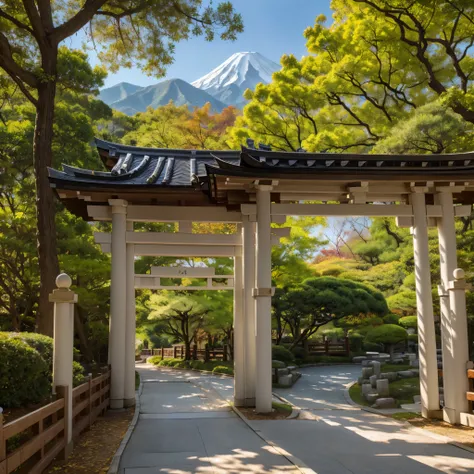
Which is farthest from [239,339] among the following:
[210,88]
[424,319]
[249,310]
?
[210,88]

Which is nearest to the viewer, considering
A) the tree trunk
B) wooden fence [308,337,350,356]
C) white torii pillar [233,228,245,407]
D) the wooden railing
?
the wooden railing

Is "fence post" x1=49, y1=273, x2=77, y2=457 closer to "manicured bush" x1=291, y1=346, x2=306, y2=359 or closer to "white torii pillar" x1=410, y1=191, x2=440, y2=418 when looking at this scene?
"white torii pillar" x1=410, y1=191, x2=440, y2=418

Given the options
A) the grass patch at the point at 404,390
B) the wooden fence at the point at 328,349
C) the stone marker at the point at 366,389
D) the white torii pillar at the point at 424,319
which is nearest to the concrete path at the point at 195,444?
the white torii pillar at the point at 424,319

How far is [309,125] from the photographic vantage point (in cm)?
2245

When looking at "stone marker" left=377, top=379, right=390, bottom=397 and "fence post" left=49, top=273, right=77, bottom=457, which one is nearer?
"fence post" left=49, top=273, right=77, bottom=457

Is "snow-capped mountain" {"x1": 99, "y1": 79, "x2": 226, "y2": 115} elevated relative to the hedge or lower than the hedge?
elevated

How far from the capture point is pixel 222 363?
24.0 m

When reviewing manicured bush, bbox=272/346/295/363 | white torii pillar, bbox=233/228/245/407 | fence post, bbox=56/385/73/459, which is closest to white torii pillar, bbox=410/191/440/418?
white torii pillar, bbox=233/228/245/407

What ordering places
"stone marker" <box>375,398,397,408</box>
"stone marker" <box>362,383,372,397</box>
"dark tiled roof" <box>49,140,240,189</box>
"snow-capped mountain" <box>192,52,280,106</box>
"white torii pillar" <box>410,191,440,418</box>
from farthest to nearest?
"snow-capped mountain" <box>192,52,280,106</box>
"stone marker" <box>362,383,372,397</box>
"stone marker" <box>375,398,397,408</box>
"dark tiled roof" <box>49,140,240,189</box>
"white torii pillar" <box>410,191,440,418</box>

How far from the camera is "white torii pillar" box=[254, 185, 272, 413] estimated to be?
31.6ft

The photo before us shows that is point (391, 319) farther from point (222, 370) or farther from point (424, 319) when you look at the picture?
point (424, 319)

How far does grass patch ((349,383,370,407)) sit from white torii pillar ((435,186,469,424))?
417 centimetres

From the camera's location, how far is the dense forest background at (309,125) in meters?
16.3

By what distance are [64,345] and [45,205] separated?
22.6ft
